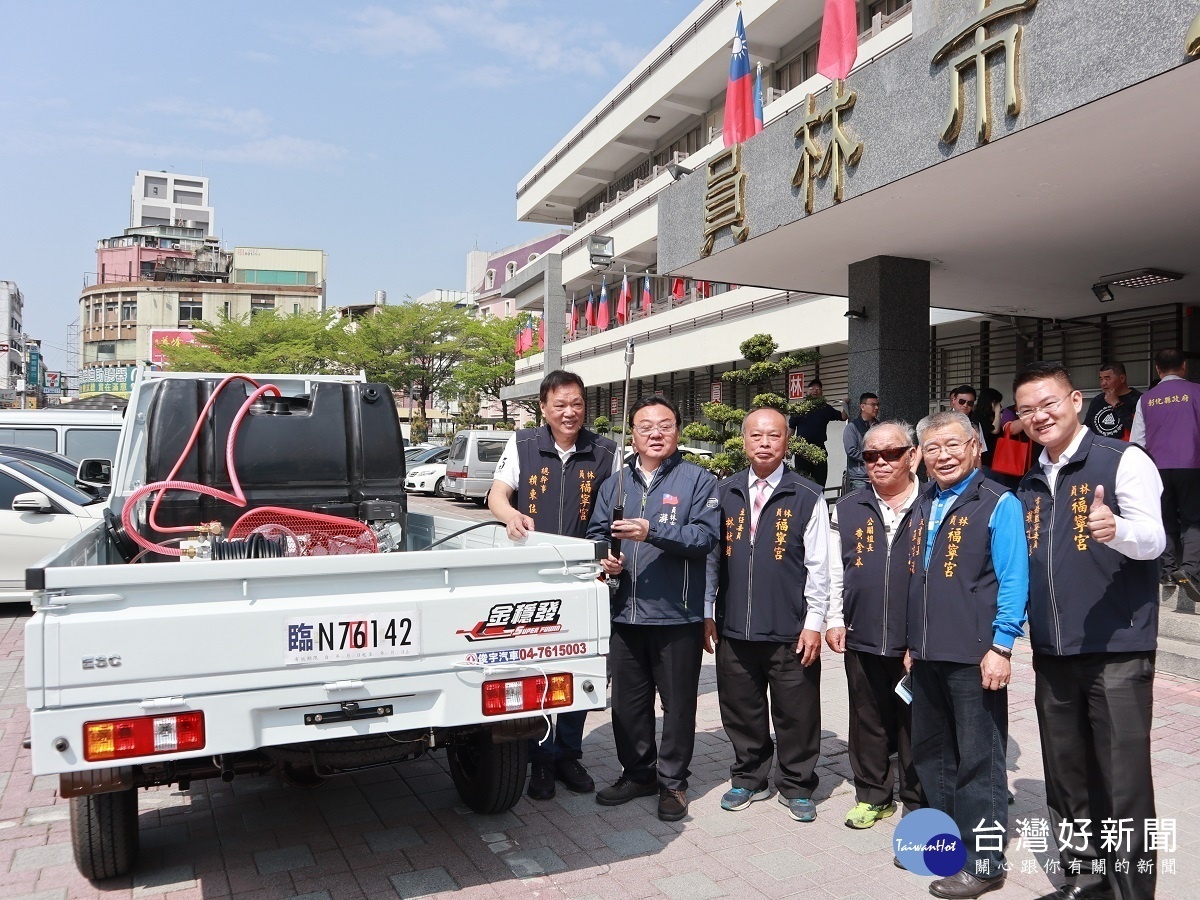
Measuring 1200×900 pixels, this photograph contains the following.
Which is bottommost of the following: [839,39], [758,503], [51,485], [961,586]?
[961,586]

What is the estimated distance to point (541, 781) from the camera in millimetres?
4355

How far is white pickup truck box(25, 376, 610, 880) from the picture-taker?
9.09ft

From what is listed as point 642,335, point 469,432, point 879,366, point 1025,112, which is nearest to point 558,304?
point 642,335

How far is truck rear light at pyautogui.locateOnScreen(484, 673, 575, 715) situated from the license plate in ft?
1.12

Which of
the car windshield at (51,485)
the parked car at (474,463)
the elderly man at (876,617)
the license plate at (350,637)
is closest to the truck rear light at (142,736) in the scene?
the license plate at (350,637)

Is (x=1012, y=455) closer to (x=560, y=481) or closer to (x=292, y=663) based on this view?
(x=560, y=481)

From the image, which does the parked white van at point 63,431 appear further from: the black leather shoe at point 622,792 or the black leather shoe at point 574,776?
the black leather shoe at point 622,792

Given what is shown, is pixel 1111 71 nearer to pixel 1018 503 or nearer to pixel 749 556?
pixel 1018 503

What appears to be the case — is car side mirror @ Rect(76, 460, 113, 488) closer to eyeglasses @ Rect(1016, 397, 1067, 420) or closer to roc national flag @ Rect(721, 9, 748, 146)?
eyeglasses @ Rect(1016, 397, 1067, 420)

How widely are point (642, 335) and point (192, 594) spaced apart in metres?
23.2

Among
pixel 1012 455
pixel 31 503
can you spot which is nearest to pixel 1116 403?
pixel 1012 455

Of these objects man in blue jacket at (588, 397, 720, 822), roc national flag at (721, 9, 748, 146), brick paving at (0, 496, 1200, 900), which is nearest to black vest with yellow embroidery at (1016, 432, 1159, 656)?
brick paving at (0, 496, 1200, 900)

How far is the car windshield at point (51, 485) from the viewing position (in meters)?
9.27

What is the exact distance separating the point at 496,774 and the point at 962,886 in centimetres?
188
